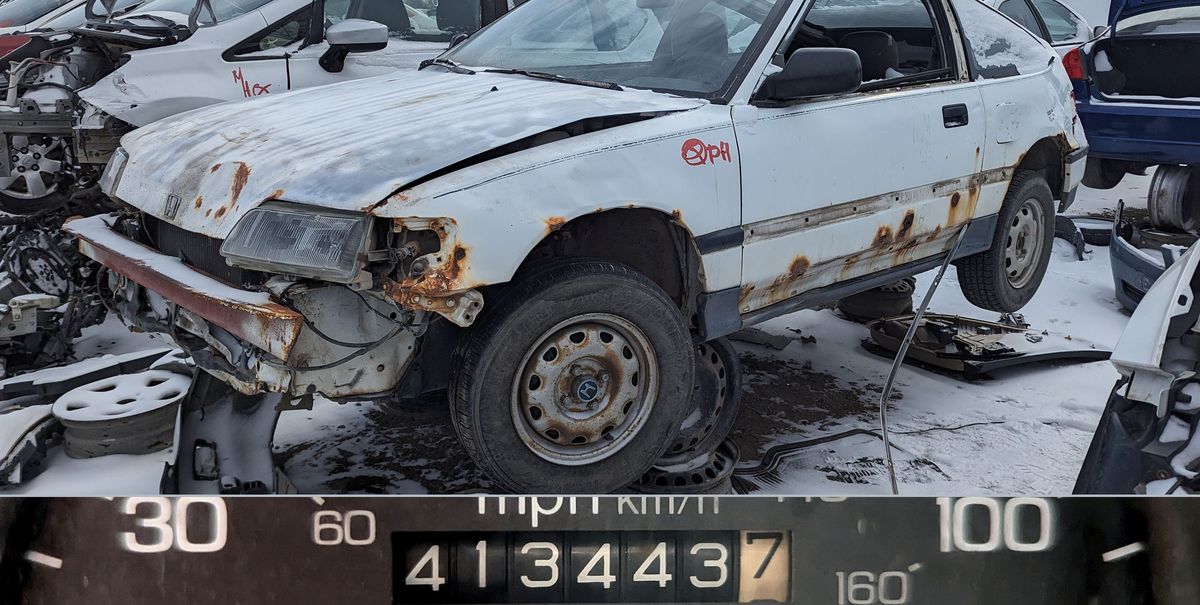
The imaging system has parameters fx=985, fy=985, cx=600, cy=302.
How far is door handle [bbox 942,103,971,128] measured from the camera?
3404mm

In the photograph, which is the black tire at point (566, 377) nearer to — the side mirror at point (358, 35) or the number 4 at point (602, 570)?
the number 4 at point (602, 570)

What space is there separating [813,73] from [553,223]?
0.97 meters

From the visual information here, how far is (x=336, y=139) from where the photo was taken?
7.76ft

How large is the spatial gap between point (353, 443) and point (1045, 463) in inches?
77.3

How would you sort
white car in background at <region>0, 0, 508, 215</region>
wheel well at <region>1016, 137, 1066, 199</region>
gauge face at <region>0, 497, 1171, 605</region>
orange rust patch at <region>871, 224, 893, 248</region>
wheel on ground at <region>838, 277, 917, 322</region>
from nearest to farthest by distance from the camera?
gauge face at <region>0, 497, 1171, 605</region> < orange rust patch at <region>871, 224, 893, 248</region> < wheel well at <region>1016, 137, 1066, 199</region> < wheel on ground at <region>838, 277, 917, 322</region> < white car in background at <region>0, 0, 508, 215</region>

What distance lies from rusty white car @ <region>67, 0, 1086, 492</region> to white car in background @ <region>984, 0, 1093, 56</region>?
4.13 m

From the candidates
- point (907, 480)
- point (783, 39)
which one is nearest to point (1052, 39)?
point (783, 39)

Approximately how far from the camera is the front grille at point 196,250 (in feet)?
7.41

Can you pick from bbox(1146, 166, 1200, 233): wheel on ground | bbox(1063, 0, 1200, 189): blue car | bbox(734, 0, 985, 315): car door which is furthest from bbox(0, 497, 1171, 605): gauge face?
bbox(1063, 0, 1200, 189): blue car

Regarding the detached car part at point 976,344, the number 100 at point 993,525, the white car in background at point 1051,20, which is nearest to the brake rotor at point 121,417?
the number 100 at point 993,525

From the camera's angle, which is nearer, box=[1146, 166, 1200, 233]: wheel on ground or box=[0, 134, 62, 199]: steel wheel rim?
box=[0, 134, 62, 199]: steel wheel rim

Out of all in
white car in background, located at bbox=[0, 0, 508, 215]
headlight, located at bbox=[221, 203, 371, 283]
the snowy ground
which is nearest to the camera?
headlight, located at bbox=[221, 203, 371, 283]

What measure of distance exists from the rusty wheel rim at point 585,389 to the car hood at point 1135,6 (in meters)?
4.94

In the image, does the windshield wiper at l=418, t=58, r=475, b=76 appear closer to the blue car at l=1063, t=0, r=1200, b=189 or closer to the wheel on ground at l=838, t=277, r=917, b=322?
the wheel on ground at l=838, t=277, r=917, b=322
